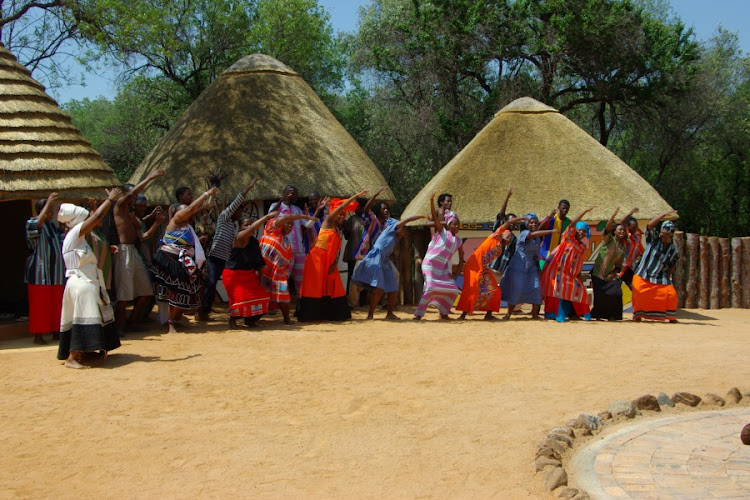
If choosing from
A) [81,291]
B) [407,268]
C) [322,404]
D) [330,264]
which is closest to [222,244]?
[330,264]

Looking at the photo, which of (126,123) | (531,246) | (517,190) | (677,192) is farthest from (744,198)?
(126,123)

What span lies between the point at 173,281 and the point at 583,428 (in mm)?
5395

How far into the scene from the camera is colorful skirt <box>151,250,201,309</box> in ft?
29.7

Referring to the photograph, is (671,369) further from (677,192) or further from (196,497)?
(677,192)

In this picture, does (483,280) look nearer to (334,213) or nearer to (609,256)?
(609,256)

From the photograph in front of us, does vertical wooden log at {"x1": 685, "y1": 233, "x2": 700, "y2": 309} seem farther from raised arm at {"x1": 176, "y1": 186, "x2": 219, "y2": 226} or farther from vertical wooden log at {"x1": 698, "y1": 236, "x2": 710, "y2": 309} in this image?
raised arm at {"x1": 176, "y1": 186, "x2": 219, "y2": 226}

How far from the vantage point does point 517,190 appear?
569 inches

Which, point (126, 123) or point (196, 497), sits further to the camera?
point (126, 123)

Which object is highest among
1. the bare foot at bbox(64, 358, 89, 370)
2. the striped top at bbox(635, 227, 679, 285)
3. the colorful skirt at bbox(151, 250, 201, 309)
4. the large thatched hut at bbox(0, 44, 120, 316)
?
the large thatched hut at bbox(0, 44, 120, 316)

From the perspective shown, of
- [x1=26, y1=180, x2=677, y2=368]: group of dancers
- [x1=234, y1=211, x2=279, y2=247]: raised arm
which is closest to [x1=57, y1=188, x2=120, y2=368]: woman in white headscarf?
[x1=26, y1=180, x2=677, y2=368]: group of dancers

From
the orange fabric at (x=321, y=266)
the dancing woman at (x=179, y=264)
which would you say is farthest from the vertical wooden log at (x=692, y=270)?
the dancing woman at (x=179, y=264)

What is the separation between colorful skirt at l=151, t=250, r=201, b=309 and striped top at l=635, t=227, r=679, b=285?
622 cm

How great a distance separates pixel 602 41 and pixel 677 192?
6314 millimetres

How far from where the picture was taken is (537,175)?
1464cm
